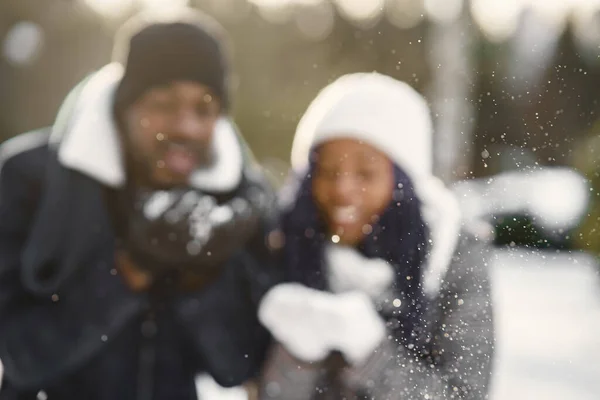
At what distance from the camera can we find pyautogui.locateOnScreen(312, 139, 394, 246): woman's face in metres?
0.76

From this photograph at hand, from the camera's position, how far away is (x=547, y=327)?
6.86 feet

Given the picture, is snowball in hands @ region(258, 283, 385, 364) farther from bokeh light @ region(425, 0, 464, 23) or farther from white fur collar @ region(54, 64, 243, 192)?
bokeh light @ region(425, 0, 464, 23)

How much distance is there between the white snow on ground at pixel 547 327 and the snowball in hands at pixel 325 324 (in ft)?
1.21

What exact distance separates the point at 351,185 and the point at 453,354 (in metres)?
0.25

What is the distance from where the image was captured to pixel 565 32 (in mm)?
1320

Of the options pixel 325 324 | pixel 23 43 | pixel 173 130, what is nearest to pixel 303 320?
pixel 325 324

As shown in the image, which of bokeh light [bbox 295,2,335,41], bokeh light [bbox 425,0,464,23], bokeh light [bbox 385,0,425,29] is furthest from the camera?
bokeh light [bbox 295,2,335,41]

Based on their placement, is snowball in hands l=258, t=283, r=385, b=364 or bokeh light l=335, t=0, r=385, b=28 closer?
snowball in hands l=258, t=283, r=385, b=364

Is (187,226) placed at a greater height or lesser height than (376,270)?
lesser

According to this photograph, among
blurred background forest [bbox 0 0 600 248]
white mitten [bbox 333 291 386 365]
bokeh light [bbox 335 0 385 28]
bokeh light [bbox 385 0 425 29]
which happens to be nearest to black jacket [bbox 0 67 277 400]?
white mitten [bbox 333 291 386 365]

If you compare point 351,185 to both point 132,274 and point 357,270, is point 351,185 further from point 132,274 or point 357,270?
point 132,274

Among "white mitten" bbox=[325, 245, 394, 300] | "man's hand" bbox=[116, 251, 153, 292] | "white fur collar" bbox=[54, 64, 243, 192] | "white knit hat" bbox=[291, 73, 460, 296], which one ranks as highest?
"white knit hat" bbox=[291, 73, 460, 296]

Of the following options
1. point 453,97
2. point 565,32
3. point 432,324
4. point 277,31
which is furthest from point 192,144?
point 277,31

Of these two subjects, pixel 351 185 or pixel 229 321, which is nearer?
pixel 351 185
